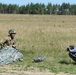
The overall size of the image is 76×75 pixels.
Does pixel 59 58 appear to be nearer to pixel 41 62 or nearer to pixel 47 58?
pixel 47 58

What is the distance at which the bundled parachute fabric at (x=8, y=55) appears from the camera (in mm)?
10664

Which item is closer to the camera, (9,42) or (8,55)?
(8,55)

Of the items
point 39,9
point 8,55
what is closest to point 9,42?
point 8,55

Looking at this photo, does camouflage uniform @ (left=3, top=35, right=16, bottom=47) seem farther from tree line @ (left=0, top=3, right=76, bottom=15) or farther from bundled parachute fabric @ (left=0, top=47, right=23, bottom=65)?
tree line @ (left=0, top=3, right=76, bottom=15)

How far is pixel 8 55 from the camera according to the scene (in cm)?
1084

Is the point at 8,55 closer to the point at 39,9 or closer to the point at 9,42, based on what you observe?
the point at 9,42

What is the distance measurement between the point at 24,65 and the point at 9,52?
0.76 metres

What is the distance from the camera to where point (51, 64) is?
10602mm

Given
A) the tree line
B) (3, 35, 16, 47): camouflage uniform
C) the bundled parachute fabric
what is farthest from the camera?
the tree line

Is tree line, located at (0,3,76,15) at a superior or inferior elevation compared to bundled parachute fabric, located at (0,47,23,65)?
inferior

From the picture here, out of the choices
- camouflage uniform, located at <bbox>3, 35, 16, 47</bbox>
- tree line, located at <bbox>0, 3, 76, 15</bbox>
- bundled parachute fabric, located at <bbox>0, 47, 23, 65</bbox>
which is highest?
camouflage uniform, located at <bbox>3, 35, 16, 47</bbox>

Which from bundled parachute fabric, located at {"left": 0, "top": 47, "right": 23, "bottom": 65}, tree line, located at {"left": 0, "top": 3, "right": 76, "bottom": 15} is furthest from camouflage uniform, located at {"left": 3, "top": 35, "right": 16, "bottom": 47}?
tree line, located at {"left": 0, "top": 3, "right": 76, "bottom": 15}

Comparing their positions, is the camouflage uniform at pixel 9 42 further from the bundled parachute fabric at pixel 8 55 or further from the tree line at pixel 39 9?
the tree line at pixel 39 9

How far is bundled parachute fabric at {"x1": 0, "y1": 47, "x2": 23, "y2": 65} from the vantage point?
10.7 metres
